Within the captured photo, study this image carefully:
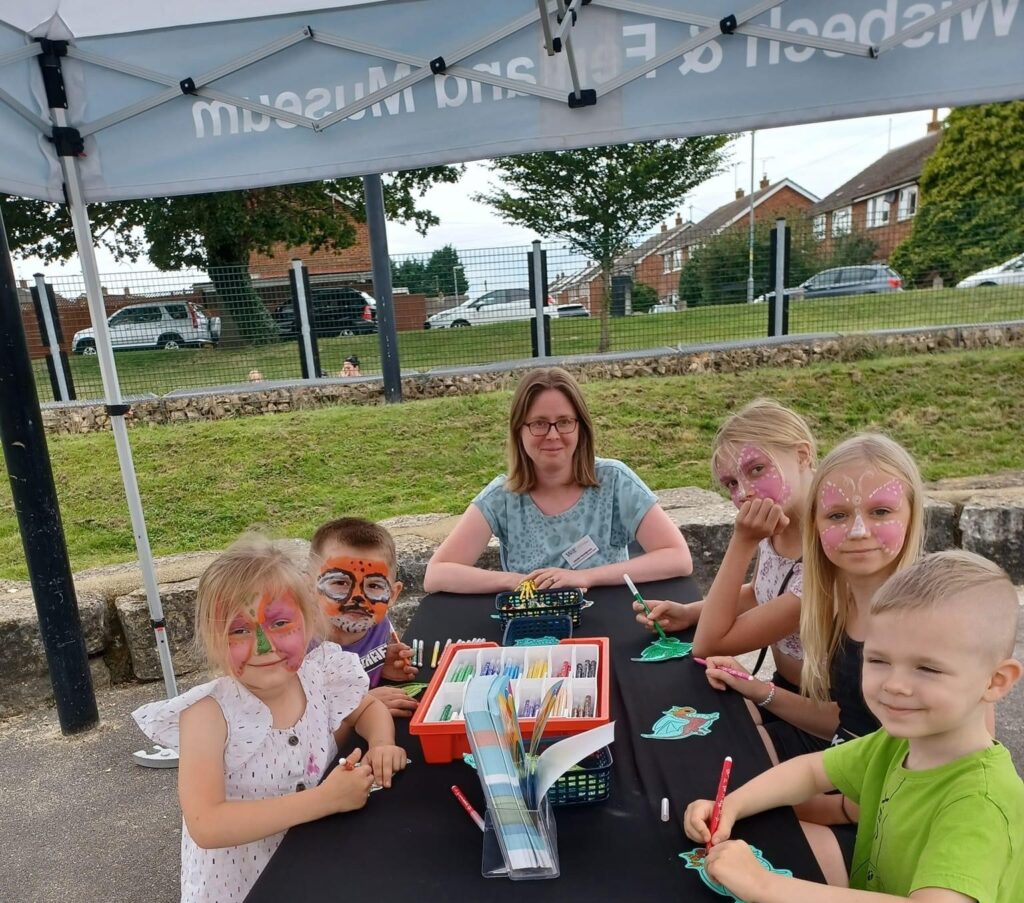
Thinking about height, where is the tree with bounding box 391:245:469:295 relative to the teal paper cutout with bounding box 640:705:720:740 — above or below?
above

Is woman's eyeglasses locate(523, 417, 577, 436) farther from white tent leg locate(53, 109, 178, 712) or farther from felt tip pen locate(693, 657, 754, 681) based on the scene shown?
white tent leg locate(53, 109, 178, 712)

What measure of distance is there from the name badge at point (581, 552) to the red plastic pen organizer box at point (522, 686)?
27.4 inches

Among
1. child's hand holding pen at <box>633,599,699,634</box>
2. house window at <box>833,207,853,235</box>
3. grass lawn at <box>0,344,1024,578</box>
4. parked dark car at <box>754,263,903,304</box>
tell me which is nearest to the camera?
child's hand holding pen at <box>633,599,699,634</box>

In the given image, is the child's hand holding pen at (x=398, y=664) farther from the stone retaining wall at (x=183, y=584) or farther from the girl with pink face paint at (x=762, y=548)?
the stone retaining wall at (x=183, y=584)

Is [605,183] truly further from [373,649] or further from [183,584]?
[373,649]

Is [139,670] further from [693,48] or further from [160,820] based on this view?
[693,48]

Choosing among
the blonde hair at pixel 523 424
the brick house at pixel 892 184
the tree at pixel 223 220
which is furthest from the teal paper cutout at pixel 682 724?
the brick house at pixel 892 184

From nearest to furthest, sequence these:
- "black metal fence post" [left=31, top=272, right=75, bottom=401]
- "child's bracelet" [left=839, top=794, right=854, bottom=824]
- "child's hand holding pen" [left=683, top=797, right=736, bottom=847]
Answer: "child's hand holding pen" [left=683, top=797, right=736, bottom=847] < "child's bracelet" [left=839, top=794, right=854, bottom=824] < "black metal fence post" [left=31, top=272, right=75, bottom=401]

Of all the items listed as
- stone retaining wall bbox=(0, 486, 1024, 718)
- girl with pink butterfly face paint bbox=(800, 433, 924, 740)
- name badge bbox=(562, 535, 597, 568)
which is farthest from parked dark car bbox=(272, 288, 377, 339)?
girl with pink butterfly face paint bbox=(800, 433, 924, 740)

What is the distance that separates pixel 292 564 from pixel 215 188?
5.86ft

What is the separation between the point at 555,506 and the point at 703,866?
1470mm

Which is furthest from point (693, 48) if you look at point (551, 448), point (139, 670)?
point (139, 670)

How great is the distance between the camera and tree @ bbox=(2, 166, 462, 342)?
44.6ft

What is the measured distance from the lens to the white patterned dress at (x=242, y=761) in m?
1.34
